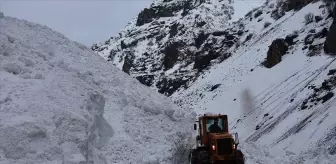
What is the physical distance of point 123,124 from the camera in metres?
13.9

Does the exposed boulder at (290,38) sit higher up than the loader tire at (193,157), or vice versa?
the exposed boulder at (290,38)

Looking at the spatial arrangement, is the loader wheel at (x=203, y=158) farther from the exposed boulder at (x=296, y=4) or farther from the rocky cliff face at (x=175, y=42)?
the rocky cliff face at (x=175, y=42)

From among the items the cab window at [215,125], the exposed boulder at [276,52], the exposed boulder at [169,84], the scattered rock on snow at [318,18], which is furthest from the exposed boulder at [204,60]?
the cab window at [215,125]

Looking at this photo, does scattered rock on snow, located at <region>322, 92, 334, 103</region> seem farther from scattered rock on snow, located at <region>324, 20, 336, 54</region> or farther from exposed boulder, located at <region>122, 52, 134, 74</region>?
exposed boulder, located at <region>122, 52, 134, 74</region>

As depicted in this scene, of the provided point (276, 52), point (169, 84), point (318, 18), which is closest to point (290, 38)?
point (276, 52)

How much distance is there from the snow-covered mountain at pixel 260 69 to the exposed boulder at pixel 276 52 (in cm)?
9

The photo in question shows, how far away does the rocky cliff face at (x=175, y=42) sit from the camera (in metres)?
69.0

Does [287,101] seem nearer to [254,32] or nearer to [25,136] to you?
[25,136]

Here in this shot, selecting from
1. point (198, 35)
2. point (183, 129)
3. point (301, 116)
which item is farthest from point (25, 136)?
point (198, 35)

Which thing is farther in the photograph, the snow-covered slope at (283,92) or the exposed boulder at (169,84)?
the exposed boulder at (169,84)

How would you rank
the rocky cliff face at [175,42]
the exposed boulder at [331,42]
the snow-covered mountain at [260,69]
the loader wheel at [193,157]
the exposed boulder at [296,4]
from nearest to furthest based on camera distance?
1. the loader wheel at [193,157]
2. the snow-covered mountain at [260,69]
3. the exposed boulder at [331,42]
4. the exposed boulder at [296,4]
5. the rocky cliff face at [175,42]

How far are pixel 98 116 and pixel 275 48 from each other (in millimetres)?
29784

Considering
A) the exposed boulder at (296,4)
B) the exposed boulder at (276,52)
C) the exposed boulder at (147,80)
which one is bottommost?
the exposed boulder at (276,52)

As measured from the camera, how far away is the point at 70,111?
11344 millimetres
